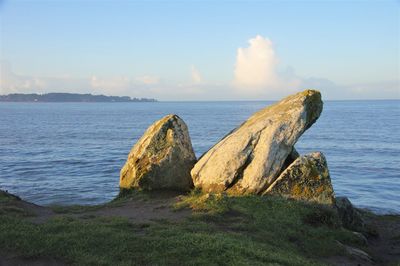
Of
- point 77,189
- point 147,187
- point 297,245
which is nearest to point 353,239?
point 297,245

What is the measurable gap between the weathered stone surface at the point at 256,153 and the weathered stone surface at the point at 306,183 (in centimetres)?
76

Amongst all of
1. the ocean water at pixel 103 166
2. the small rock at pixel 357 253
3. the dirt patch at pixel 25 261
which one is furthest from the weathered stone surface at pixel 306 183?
the ocean water at pixel 103 166

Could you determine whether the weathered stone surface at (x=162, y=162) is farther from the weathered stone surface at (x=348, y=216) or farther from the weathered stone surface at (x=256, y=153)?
the weathered stone surface at (x=348, y=216)

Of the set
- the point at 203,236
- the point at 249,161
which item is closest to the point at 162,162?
the point at 249,161

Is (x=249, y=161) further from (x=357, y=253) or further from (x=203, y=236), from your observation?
(x=203, y=236)

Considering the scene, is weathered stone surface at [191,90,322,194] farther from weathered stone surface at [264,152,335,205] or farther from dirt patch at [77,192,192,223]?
dirt patch at [77,192,192,223]

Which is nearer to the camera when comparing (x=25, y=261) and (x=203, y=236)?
(x=25, y=261)

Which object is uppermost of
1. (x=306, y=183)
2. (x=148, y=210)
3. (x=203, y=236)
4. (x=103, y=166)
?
(x=306, y=183)

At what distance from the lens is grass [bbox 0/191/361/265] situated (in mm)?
12062

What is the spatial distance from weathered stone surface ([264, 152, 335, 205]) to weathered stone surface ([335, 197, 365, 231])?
2.65 ft

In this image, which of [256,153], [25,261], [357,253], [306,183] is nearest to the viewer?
[25,261]

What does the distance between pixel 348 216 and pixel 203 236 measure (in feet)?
28.7

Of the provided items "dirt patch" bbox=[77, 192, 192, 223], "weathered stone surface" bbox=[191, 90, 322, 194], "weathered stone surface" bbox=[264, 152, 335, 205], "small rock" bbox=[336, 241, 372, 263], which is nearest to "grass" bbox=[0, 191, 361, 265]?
"small rock" bbox=[336, 241, 372, 263]

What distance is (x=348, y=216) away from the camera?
63.5ft
